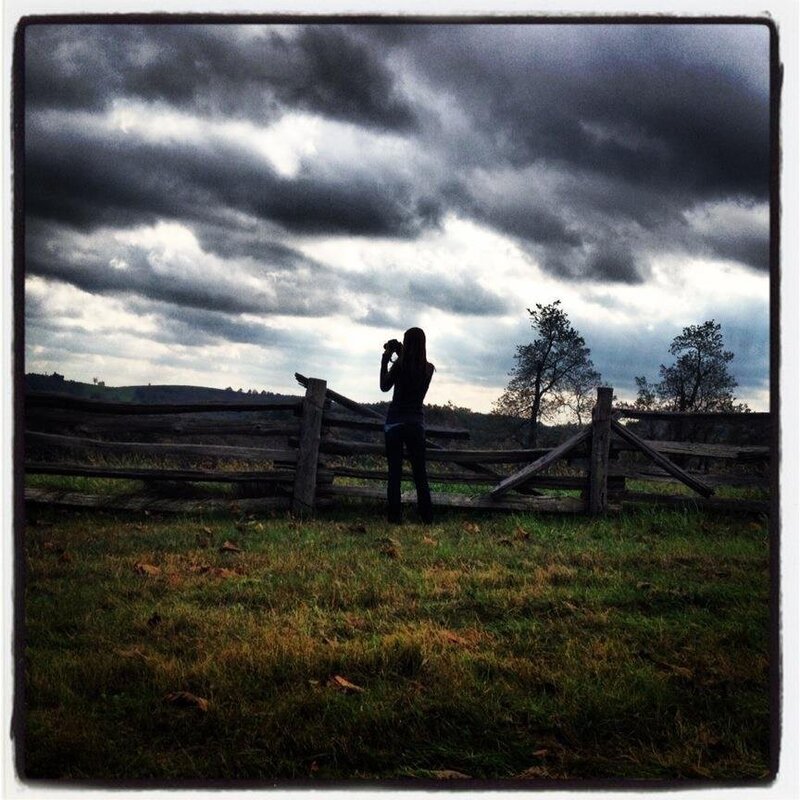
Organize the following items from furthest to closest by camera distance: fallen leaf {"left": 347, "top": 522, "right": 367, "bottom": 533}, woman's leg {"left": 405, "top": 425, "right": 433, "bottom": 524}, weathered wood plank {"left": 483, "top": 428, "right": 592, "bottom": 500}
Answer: weathered wood plank {"left": 483, "top": 428, "right": 592, "bottom": 500}
woman's leg {"left": 405, "top": 425, "right": 433, "bottom": 524}
fallen leaf {"left": 347, "top": 522, "right": 367, "bottom": 533}

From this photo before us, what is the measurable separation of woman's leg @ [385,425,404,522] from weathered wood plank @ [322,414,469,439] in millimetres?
868

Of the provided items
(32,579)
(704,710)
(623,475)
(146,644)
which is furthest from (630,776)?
(623,475)

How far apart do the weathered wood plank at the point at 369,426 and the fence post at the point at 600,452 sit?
156 cm

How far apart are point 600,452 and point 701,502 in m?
1.34

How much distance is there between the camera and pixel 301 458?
7.89 meters

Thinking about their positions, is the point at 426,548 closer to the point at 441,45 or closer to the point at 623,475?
the point at 623,475

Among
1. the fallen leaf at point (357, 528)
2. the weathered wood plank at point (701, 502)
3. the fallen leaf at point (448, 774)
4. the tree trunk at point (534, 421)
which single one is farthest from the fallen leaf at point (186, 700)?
the tree trunk at point (534, 421)

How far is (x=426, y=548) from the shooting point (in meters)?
5.91

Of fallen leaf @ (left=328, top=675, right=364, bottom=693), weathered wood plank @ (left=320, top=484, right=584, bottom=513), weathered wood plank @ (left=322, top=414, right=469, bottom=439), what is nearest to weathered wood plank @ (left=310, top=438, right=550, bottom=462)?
weathered wood plank @ (left=322, top=414, right=469, bottom=439)

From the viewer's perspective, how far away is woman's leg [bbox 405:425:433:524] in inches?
288

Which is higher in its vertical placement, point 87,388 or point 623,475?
point 87,388

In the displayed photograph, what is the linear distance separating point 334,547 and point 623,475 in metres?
3.99

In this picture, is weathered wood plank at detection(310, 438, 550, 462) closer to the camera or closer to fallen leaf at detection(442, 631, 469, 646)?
the camera

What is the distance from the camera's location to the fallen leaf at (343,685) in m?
3.02
